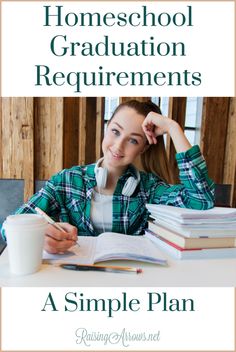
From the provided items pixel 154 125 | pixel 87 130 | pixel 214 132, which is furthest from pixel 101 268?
pixel 214 132

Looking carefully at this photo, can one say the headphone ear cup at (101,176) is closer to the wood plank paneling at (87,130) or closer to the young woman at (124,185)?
the young woman at (124,185)

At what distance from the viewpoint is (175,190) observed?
48.6 inches

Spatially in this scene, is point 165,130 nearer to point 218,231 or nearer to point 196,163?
point 196,163

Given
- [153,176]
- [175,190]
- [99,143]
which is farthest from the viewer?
[99,143]

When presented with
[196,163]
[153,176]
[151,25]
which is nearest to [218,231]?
[196,163]

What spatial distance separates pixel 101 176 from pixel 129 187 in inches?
5.3

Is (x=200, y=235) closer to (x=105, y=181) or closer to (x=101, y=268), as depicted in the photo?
(x=101, y=268)

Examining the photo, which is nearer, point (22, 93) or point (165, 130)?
point (165, 130)

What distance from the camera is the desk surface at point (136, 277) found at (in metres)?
0.63

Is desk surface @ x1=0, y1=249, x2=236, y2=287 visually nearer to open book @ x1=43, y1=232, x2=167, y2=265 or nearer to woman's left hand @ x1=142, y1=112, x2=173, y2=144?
open book @ x1=43, y1=232, x2=167, y2=265

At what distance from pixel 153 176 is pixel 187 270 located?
27.1 inches

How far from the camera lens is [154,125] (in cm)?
120

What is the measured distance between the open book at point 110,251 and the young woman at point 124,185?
0.30 metres

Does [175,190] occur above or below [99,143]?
below
